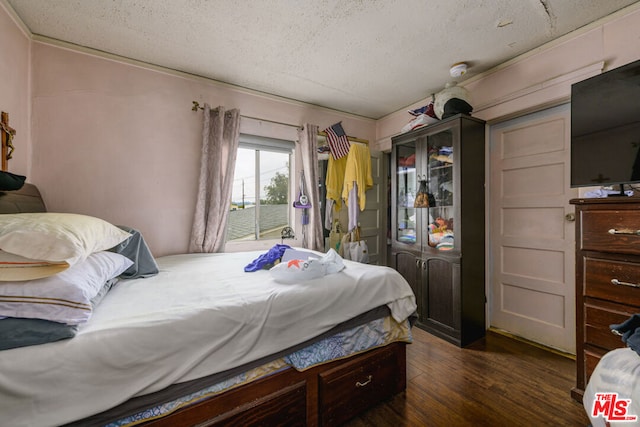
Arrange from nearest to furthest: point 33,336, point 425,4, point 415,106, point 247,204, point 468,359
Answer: point 33,336 → point 425,4 → point 468,359 → point 247,204 → point 415,106

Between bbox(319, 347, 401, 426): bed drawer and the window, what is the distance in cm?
186

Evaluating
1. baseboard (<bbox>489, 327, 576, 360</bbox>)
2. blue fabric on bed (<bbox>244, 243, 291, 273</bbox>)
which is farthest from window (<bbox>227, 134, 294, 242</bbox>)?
baseboard (<bbox>489, 327, 576, 360</bbox>)

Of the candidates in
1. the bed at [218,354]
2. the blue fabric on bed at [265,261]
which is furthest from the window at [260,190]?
the bed at [218,354]

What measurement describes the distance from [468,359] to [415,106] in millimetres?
2749

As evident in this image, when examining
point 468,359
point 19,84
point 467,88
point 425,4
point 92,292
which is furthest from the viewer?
point 467,88

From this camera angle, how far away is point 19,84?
1845 mm

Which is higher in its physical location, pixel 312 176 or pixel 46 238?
pixel 312 176

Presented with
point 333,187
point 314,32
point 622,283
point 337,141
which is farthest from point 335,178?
point 622,283

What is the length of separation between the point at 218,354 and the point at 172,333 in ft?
0.68

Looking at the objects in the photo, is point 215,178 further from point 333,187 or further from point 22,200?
point 333,187

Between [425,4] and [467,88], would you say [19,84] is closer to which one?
[425,4]

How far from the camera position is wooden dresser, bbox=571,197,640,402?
1.36m

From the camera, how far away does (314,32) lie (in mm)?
1951

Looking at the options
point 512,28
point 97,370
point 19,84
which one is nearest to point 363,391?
point 97,370
